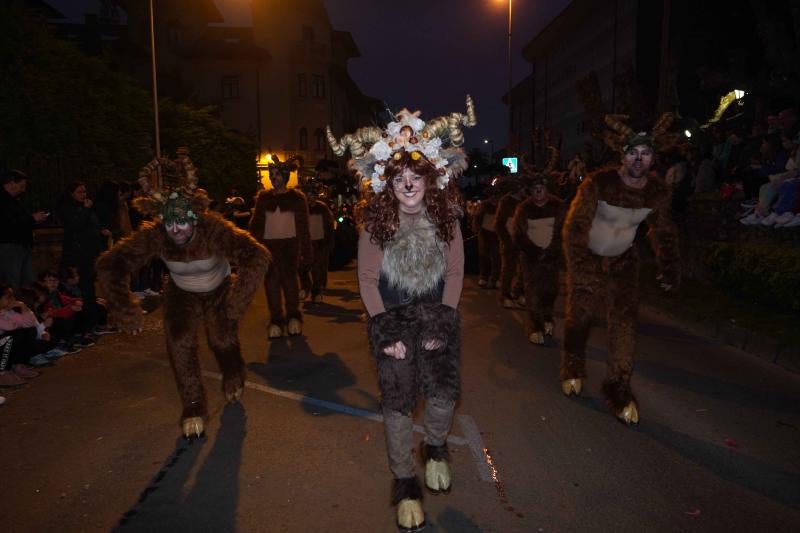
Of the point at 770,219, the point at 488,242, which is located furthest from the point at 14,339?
the point at 770,219

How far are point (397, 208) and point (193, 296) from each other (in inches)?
91.6

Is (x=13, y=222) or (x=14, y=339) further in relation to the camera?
(x=13, y=222)

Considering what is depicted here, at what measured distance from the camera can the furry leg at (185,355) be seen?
5.18 m

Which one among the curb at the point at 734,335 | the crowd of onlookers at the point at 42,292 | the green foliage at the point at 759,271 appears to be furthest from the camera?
the green foliage at the point at 759,271

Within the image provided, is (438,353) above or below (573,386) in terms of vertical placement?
above

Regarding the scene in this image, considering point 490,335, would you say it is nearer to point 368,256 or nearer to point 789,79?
point 368,256

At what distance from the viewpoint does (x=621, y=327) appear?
550cm

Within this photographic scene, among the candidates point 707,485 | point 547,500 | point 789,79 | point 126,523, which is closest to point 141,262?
point 126,523

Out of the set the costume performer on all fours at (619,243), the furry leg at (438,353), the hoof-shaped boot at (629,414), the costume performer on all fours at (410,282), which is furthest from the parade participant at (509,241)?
the furry leg at (438,353)

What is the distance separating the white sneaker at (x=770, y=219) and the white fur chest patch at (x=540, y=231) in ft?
14.3

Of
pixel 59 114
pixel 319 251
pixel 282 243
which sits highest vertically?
pixel 59 114

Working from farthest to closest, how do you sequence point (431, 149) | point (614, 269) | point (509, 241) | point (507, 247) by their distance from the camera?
point (507, 247) → point (509, 241) → point (614, 269) → point (431, 149)

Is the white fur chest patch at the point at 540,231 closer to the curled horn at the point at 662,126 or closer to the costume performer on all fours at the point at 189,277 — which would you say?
the curled horn at the point at 662,126

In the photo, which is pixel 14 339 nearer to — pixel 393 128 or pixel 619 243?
pixel 393 128
